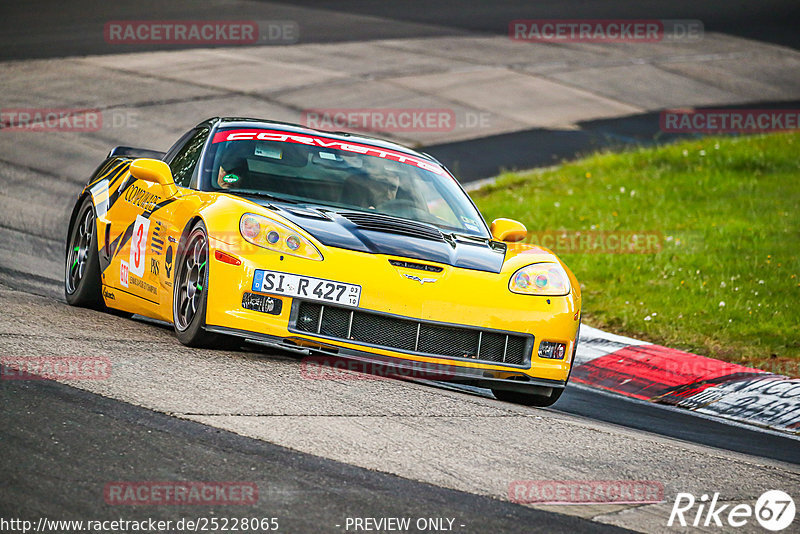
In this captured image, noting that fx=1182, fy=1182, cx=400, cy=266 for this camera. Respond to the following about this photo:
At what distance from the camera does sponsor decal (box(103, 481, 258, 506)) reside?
3900 millimetres

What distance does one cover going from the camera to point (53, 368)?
544 centimetres

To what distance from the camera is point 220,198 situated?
21.6 ft

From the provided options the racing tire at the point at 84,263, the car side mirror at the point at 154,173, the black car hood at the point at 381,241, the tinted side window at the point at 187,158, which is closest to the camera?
the black car hood at the point at 381,241

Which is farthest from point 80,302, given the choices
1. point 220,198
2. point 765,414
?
point 765,414

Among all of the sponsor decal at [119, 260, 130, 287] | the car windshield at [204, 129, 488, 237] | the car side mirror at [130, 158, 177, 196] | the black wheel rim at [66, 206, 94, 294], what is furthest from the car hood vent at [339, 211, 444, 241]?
the black wheel rim at [66, 206, 94, 294]

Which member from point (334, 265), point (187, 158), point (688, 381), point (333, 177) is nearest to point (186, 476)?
point (334, 265)

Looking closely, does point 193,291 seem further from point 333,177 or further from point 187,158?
point 187,158

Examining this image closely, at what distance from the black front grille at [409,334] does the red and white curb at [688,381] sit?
6.37 ft

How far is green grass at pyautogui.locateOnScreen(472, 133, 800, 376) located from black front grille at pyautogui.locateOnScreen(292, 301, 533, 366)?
2.98m

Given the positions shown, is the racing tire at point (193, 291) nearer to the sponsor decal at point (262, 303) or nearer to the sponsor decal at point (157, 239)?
the sponsor decal at point (262, 303)

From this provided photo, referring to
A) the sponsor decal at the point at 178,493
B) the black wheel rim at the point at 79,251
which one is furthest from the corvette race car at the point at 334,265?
the sponsor decal at the point at 178,493

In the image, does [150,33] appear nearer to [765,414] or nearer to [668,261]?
[668,261]

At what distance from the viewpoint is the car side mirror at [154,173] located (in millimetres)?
7117

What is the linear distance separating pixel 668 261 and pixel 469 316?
535 cm
